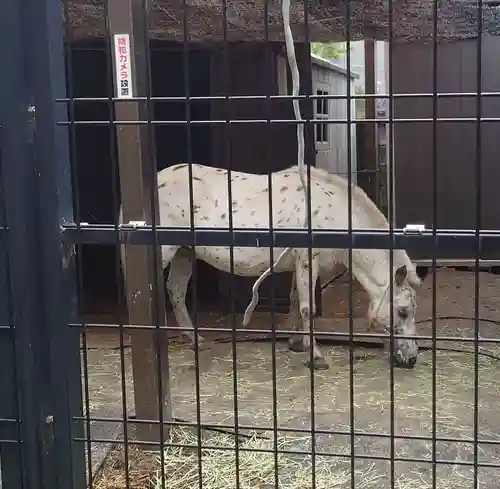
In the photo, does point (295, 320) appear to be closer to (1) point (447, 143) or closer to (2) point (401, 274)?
(2) point (401, 274)

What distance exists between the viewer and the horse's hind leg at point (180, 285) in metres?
6.54

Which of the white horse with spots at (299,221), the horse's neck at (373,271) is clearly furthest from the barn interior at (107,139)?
the horse's neck at (373,271)

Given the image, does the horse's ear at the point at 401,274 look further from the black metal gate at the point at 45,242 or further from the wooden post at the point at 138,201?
the black metal gate at the point at 45,242

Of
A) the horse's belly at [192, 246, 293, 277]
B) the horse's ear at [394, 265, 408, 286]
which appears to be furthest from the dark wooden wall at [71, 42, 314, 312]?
the horse's ear at [394, 265, 408, 286]

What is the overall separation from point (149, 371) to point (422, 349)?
2642 millimetres

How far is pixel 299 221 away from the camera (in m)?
6.03

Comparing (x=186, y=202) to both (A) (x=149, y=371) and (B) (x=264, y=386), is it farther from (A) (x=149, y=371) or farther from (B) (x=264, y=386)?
(A) (x=149, y=371)

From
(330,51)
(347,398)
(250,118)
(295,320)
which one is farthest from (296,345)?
(330,51)

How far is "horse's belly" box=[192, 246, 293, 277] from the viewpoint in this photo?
6.11m

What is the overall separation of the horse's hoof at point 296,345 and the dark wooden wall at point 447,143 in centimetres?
303

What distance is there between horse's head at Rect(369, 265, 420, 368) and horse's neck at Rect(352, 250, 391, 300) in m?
0.06

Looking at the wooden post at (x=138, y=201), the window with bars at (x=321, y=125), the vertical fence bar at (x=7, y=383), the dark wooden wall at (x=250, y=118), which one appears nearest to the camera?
the vertical fence bar at (x=7, y=383)

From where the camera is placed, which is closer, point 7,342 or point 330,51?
point 7,342

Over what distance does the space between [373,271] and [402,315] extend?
15.1 inches
